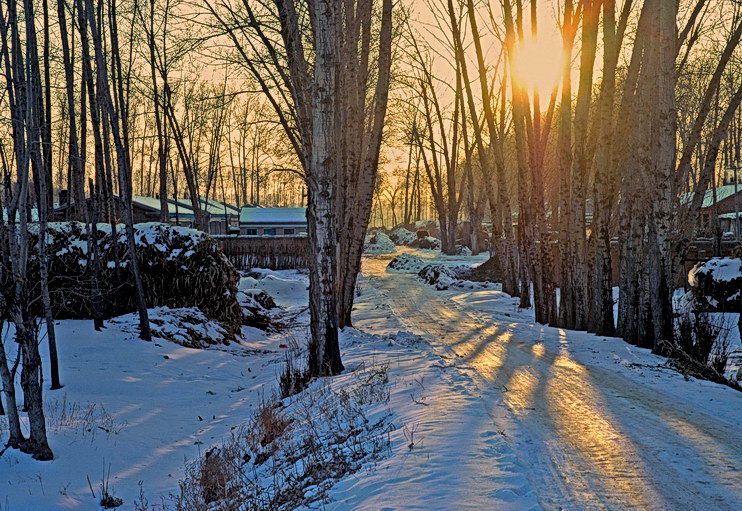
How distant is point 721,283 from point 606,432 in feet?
39.1

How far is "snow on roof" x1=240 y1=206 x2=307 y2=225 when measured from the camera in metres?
55.3

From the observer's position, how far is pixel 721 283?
14883mm

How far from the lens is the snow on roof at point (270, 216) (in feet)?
181

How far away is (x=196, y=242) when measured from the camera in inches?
567

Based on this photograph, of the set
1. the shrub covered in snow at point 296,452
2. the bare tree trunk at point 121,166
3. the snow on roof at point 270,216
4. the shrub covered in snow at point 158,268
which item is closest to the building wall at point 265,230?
the snow on roof at point 270,216

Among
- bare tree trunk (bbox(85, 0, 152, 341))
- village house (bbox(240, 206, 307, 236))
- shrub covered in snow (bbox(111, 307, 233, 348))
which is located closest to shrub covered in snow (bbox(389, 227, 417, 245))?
village house (bbox(240, 206, 307, 236))

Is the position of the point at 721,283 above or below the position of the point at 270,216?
below

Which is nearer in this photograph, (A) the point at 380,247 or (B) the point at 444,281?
(B) the point at 444,281

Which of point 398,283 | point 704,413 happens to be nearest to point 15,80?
point 704,413

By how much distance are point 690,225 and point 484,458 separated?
919 cm

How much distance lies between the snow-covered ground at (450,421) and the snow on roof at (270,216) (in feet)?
141

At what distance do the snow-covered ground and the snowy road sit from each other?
0.06 ft

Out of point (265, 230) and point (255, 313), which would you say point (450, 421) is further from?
point (265, 230)

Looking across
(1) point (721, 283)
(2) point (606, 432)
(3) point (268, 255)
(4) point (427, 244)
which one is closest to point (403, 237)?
(4) point (427, 244)
